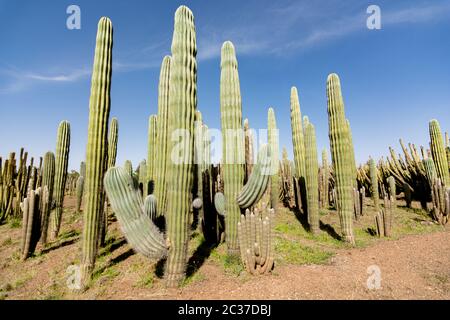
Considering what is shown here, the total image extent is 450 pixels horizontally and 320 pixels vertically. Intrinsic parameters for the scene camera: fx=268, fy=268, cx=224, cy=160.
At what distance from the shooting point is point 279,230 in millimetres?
7566

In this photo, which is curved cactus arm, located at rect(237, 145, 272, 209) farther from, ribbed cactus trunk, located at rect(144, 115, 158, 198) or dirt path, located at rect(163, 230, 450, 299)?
ribbed cactus trunk, located at rect(144, 115, 158, 198)

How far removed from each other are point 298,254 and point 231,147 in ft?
8.64

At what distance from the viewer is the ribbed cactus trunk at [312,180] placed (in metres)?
7.19

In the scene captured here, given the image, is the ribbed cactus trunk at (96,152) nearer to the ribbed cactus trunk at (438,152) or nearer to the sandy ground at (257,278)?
the sandy ground at (257,278)

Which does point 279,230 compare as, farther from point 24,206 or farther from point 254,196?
point 24,206

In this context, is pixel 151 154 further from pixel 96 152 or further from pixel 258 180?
pixel 258 180

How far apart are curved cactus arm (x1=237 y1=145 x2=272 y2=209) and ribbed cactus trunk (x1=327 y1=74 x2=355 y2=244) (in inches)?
110

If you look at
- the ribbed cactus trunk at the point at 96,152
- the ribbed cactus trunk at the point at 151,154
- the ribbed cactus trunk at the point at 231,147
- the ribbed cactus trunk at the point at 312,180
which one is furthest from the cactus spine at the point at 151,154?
the ribbed cactus trunk at the point at 312,180

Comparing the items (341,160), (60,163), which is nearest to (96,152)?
(60,163)

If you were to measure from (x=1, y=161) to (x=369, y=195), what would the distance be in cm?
1670

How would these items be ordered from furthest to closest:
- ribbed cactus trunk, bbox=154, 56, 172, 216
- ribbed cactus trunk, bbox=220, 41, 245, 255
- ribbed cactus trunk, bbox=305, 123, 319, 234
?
1. ribbed cactus trunk, bbox=305, 123, 319, 234
2. ribbed cactus trunk, bbox=154, 56, 172, 216
3. ribbed cactus trunk, bbox=220, 41, 245, 255

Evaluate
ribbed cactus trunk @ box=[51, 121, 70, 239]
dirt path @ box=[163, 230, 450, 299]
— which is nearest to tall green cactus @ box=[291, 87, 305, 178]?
dirt path @ box=[163, 230, 450, 299]

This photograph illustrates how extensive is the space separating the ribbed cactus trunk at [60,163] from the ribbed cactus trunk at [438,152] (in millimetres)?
12158

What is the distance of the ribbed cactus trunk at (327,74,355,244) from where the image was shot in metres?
6.42
